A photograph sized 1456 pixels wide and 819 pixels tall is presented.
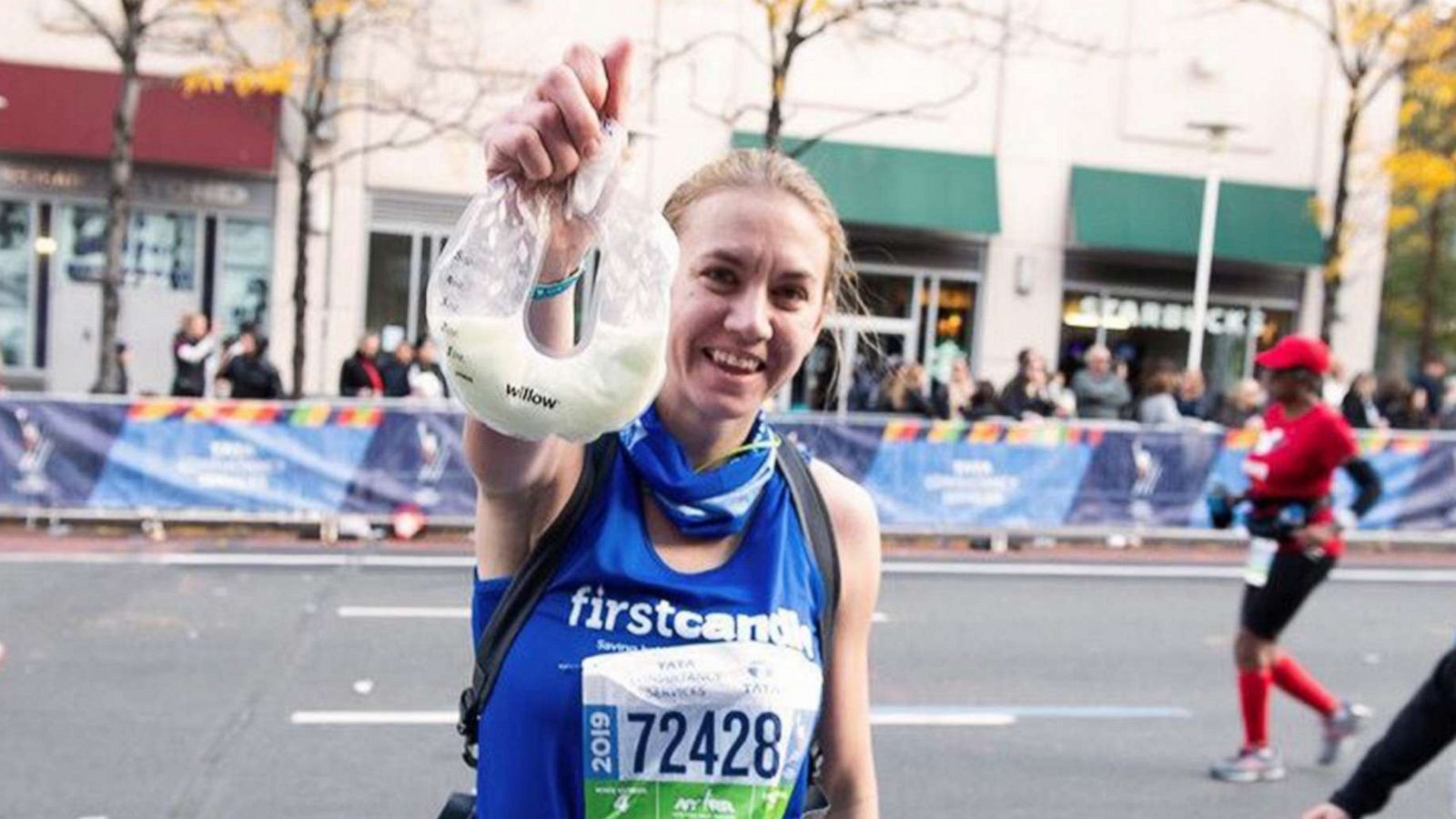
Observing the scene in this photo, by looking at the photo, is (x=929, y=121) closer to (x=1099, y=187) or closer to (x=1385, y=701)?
(x=1099, y=187)

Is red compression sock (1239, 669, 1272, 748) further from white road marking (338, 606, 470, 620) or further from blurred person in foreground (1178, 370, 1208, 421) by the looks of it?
blurred person in foreground (1178, 370, 1208, 421)

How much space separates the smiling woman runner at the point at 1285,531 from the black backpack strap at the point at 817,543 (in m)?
5.14

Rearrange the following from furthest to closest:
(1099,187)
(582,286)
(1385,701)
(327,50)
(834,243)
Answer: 1. (1099,187)
2. (327,50)
3. (1385,701)
4. (834,243)
5. (582,286)

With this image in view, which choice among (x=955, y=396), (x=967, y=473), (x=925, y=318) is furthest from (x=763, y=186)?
(x=925, y=318)

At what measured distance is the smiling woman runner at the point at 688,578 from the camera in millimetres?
1740

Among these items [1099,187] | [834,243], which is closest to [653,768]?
[834,243]

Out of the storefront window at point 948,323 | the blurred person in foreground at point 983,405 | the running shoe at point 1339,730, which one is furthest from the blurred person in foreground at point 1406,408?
the running shoe at point 1339,730

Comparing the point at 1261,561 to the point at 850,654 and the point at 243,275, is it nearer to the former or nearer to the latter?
the point at 850,654

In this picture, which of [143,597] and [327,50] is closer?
[143,597]

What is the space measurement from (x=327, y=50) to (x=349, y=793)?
12.3 meters

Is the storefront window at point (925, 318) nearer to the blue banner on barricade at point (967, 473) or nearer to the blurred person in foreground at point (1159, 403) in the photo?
the blurred person in foreground at point (1159, 403)

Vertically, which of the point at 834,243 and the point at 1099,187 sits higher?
the point at 1099,187

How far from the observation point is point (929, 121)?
2102 centimetres

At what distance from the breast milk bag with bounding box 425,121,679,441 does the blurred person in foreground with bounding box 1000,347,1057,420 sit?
1291 centimetres
